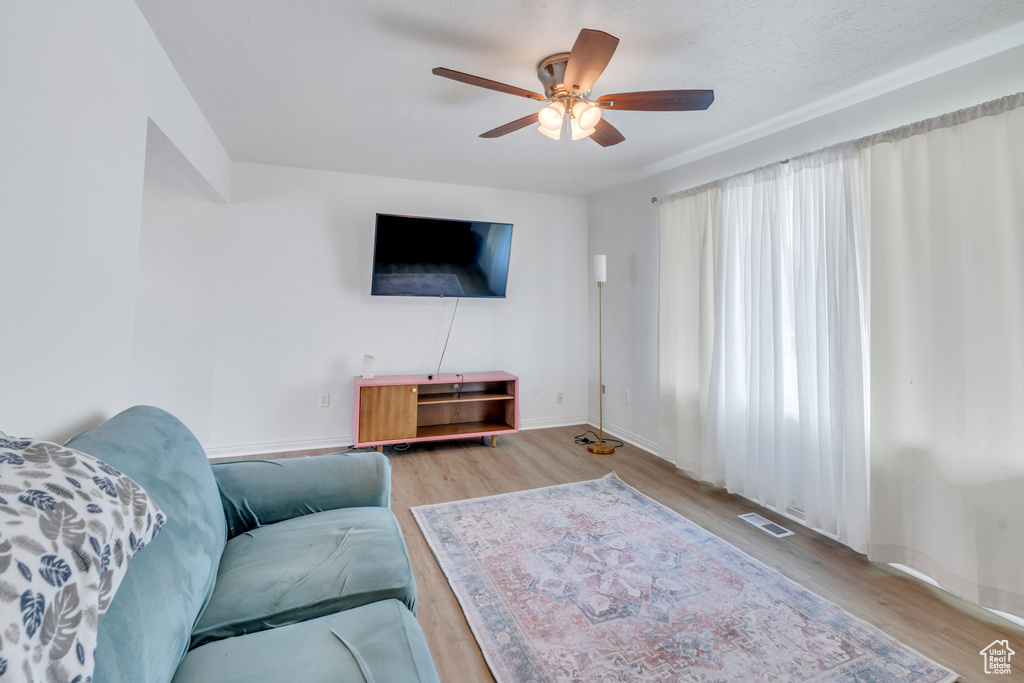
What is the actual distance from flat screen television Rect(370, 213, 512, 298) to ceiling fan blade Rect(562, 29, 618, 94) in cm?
210

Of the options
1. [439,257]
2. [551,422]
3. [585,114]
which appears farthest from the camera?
[551,422]

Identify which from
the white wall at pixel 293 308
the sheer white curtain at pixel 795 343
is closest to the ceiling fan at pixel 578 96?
the sheer white curtain at pixel 795 343

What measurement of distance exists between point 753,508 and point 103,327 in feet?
10.9

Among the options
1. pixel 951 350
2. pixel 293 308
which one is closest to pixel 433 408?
pixel 293 308

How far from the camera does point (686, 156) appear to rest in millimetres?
3422

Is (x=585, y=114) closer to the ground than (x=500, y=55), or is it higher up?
closer to the ground

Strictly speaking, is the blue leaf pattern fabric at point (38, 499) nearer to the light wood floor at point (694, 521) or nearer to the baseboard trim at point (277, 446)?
the light wood floor at point (694, 521)

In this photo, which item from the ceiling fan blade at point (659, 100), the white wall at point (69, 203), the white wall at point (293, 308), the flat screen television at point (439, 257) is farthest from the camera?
the flat screen television at point (439, 257)

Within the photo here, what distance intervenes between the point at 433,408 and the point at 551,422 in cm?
129

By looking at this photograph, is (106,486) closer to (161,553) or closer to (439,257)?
(161,553)

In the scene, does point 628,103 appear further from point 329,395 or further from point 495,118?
point 329,395

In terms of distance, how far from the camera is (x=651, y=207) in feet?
12.6

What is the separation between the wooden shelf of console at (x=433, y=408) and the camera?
3623 millimetres

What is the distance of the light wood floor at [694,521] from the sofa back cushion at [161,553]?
861mm
